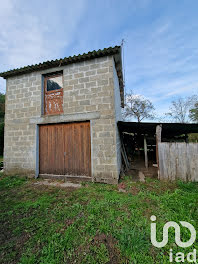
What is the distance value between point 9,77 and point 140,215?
8396 mm

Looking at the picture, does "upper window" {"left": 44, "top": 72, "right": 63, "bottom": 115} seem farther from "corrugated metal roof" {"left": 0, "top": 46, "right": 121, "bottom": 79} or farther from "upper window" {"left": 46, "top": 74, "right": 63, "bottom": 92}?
"corrugated metal roof" {"left": 0, "top": 46, "right": 121, "bottom": 79}

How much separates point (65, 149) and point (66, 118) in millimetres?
1423

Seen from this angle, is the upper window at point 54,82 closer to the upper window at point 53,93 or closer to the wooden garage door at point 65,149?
the upper window at point 53,93

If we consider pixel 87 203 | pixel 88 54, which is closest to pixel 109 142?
pixel 87 203

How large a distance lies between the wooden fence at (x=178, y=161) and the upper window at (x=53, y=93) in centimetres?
499

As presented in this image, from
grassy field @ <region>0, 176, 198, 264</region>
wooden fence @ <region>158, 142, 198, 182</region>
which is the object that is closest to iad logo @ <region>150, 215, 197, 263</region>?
grassy field @ <region>0, 176, 198, 264</region>

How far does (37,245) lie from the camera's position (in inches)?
74.1

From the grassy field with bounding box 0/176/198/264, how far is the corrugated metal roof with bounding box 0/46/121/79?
534 cm

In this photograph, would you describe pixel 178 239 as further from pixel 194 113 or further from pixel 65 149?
pixel 194 113

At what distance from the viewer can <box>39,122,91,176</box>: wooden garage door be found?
4.60 meters

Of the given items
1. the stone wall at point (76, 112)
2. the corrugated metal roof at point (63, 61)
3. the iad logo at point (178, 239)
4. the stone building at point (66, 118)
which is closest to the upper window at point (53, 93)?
the stone building at point (66, 118)

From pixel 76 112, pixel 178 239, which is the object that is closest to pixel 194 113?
pixel 76 112

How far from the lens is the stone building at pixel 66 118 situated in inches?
171

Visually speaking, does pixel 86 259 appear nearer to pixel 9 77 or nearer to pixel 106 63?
pixel 106 63
